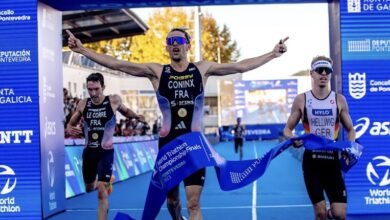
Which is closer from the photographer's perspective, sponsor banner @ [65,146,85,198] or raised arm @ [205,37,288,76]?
raised arm @ [205,37,288,76]

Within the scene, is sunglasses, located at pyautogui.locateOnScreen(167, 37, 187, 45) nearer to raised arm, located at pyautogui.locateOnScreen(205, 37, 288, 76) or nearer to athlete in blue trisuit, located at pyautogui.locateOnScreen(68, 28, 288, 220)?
athlete in blue trisuit, located at pyautogui.locateOnScreen(68, 28, 288, 220)

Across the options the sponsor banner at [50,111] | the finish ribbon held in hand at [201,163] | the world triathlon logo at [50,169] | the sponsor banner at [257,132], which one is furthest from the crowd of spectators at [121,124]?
the sponsor banner at [257,132]

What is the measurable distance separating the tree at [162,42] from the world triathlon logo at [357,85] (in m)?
36.5

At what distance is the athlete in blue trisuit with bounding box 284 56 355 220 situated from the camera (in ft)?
25.9

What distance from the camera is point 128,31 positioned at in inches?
969

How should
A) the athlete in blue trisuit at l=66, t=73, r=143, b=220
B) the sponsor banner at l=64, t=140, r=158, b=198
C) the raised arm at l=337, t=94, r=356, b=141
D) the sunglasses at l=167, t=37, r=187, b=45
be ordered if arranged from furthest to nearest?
1. the sponsor banner at l=64, t=140, r=158, b=198
2. the athlete in blue trisuit at l=66, t=73, r=143, b=220
3. the raised arm at l=337, t=94, r=356, b=141
4. the sunglasses at l=167, t=37, r=187, b=45

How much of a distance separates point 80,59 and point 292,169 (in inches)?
575

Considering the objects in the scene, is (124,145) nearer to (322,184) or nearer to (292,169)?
(292,169)

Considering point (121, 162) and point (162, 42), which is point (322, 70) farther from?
point (162, 42)

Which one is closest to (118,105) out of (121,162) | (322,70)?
(322,70)

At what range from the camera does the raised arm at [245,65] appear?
26.2 ft

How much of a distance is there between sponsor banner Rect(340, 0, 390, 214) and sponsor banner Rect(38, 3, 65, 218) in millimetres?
5240

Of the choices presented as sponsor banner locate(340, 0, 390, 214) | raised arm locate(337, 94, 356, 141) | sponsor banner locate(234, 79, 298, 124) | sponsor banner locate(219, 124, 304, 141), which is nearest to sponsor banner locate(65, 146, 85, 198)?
sponsor banner locate(340, 0, 390, 214)

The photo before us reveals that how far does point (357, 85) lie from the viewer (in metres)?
12.1
